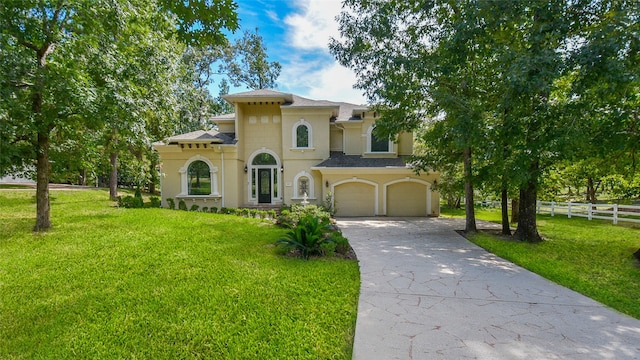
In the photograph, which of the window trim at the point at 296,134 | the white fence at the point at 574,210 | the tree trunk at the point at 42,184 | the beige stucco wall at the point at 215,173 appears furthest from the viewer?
the window trim at the point at 296,134

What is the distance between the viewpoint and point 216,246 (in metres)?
7.74

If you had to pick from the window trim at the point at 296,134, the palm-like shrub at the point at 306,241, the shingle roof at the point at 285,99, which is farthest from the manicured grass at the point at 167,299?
the shingle roof at the point at 285,99

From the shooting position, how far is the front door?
17347 mm

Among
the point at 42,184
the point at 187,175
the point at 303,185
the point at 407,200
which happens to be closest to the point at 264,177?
the point at 303,185

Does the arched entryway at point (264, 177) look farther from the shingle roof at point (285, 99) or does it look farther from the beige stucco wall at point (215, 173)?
the shingle roof at point (285, 99)

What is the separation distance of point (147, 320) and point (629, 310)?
23.4 feet

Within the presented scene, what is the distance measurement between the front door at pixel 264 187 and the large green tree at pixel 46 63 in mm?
9507

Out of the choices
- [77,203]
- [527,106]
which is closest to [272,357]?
[527,106]

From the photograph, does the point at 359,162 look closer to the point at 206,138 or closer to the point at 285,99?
the point at 285,99

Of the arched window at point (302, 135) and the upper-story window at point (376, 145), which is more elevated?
the arched window at point (302, 135)

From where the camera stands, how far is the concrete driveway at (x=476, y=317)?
11.5ft

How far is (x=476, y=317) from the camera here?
4.30 metres

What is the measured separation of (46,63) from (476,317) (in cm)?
1117

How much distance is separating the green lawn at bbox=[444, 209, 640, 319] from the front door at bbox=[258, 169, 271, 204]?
1108 centimetres
